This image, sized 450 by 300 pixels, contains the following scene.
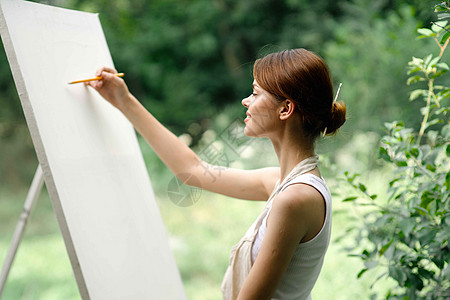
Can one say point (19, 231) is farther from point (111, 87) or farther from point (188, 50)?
point (188, 50)

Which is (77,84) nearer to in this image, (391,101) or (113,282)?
(113,282)

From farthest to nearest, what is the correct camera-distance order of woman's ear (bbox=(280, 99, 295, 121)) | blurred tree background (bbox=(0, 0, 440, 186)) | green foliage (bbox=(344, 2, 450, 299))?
blurred tree background (bbox=(0, 0, 440, 186)) < green foliage (bbox=(344, 2, 450, 299)) < woman's ear (bbox=(280, 99, 295, 121))

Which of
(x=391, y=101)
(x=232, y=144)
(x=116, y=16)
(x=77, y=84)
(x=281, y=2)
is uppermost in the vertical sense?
(x=116, y=16)

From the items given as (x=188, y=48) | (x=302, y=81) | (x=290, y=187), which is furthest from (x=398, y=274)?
(x=188, y=48)

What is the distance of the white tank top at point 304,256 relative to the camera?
3.72 feet

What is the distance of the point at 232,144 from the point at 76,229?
0.60m

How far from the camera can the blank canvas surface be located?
4.00 feet

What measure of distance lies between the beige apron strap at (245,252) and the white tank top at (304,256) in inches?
0.7

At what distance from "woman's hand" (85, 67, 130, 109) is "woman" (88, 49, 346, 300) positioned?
0.48m

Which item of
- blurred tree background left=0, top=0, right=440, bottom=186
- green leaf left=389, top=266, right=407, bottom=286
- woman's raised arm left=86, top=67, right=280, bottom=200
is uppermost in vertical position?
blurred tree background left=0, top=0, right=440, bottom=186

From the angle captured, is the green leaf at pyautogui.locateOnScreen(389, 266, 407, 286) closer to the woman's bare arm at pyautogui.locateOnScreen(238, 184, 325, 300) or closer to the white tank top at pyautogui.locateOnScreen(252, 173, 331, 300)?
the white tank top at pyautogui.locateOnScreen(252, 173, 331, 300)

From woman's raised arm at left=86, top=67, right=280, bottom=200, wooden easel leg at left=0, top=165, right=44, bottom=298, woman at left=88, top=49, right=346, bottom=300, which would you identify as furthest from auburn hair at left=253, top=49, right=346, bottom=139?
wooden easel leg at left=0, top=165, right=44, bottom=298

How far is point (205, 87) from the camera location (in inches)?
311

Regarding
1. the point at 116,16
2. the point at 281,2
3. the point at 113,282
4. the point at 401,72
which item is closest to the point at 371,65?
the point at 401,72
